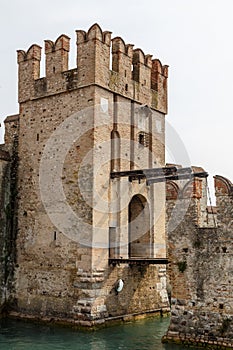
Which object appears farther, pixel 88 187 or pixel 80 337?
pixel 88 187

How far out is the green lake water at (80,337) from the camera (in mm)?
13500

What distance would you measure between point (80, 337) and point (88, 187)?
4587 mm

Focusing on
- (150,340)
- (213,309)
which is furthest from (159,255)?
(213,309)

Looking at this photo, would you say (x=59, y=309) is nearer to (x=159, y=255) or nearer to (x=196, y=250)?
(x=159, y=255)

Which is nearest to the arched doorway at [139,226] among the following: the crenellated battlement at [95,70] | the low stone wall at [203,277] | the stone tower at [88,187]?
the stone tower at [88,187]

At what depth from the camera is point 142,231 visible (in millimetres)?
18781

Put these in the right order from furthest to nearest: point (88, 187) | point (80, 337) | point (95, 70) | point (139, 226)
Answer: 1. point (139, 226)
2. point (95, 70)
3. point (88, 187)
4. point (80, 337)

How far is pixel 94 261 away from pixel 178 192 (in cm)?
393

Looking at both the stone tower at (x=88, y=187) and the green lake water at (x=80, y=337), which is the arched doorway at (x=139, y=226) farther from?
the green lake water at (x=80, y=337)

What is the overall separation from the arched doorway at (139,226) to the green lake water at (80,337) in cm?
283

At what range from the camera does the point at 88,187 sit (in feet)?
53.6

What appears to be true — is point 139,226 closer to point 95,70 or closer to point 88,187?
point 88,187

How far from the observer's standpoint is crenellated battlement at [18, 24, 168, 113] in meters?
16.9

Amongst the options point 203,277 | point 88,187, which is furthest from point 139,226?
point 203,277
